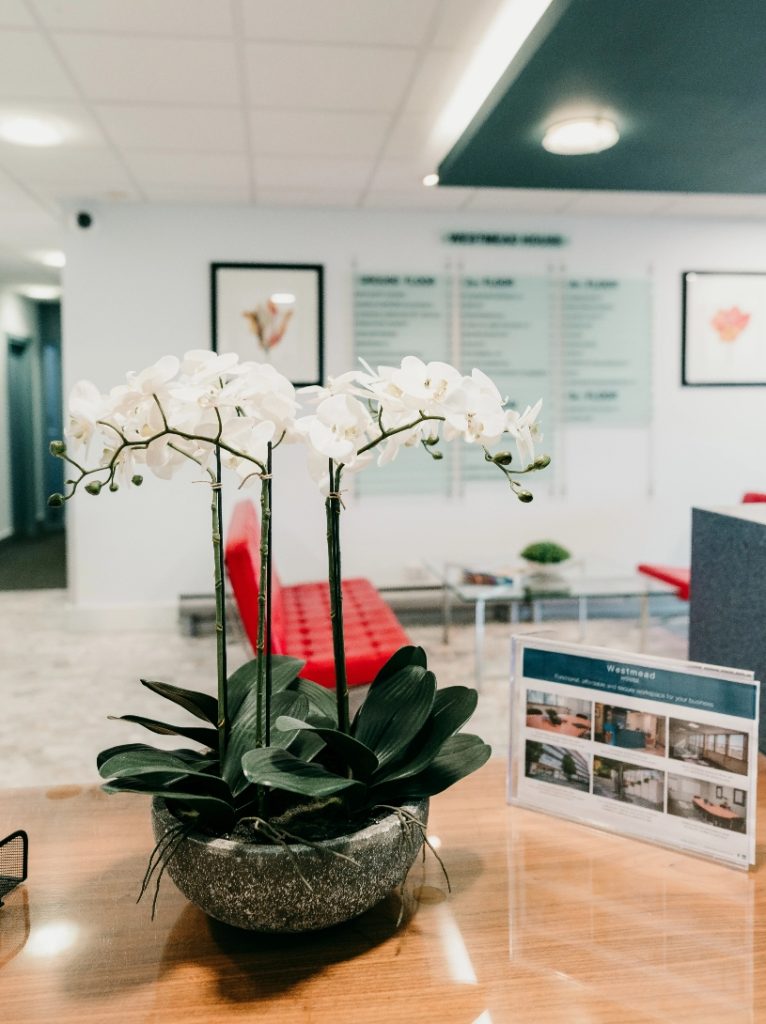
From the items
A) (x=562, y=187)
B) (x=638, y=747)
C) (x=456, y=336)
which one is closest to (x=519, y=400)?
(x=456, y=336)

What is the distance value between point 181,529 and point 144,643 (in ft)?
2.48

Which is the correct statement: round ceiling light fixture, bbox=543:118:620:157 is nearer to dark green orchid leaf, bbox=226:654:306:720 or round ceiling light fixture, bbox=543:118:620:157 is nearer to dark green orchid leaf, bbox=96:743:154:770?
dark green orchid leaf, bbox=226:654:306:720

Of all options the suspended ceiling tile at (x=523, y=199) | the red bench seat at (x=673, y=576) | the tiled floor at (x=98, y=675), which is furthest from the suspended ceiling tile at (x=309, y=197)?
the red bench seat at (x=673, y=576)

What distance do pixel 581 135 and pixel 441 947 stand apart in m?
3.32

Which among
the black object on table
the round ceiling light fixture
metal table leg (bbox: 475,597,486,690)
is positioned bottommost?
metal table leg (bbox: 475,597,486,690)

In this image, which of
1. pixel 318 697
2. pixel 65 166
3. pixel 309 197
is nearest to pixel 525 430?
pixel 318 697

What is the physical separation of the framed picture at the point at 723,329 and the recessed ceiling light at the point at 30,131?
383cm

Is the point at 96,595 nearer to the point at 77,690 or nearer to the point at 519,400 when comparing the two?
the point at 77,690

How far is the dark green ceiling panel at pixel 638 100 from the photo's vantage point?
8.16 ft

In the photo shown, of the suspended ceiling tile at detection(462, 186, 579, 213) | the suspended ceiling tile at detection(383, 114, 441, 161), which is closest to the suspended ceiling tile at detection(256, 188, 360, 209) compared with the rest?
the suspended ceiling tile at detection(462, 186, 579, 213)

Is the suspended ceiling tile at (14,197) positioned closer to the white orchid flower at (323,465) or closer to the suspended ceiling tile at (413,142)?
the suspended ceiling tile at (413,142)

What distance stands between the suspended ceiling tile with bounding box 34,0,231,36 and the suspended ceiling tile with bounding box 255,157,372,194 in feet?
4.54

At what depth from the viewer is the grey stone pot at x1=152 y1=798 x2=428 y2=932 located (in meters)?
0.80

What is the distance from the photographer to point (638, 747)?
103cm
